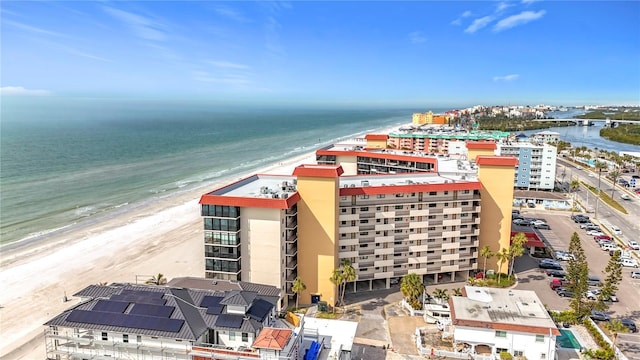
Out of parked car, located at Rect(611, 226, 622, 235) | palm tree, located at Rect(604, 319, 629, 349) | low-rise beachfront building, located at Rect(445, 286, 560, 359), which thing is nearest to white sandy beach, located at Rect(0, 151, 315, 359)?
low-rise beachfront building, located at Rect(445, 286, 560, 359)

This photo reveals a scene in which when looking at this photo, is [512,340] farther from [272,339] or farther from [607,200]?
[607,200]

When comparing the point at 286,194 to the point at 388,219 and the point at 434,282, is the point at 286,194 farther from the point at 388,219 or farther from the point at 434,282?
the point at 434,282

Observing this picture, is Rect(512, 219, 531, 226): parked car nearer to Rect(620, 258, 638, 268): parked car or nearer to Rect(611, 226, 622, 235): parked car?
Rect(611, 226, 622, 235): parked car

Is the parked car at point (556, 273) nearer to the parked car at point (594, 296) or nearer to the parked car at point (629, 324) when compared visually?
the parked car at point (594, 296)

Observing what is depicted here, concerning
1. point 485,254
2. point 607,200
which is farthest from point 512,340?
point 607,200

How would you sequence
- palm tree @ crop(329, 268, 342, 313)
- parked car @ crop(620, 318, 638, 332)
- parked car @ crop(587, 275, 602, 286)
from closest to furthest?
parked car @ crop(620, 318, 638, 332) → palm tree @ crop(329, 268, 342, 313) → parked car @ crop(587, 275, 602, 286)

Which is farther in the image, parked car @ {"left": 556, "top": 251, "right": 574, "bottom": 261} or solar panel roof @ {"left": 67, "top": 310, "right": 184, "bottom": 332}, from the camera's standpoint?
parked car @ {"left": 556, "top": 251, "right": 574, "bottom": 261}
